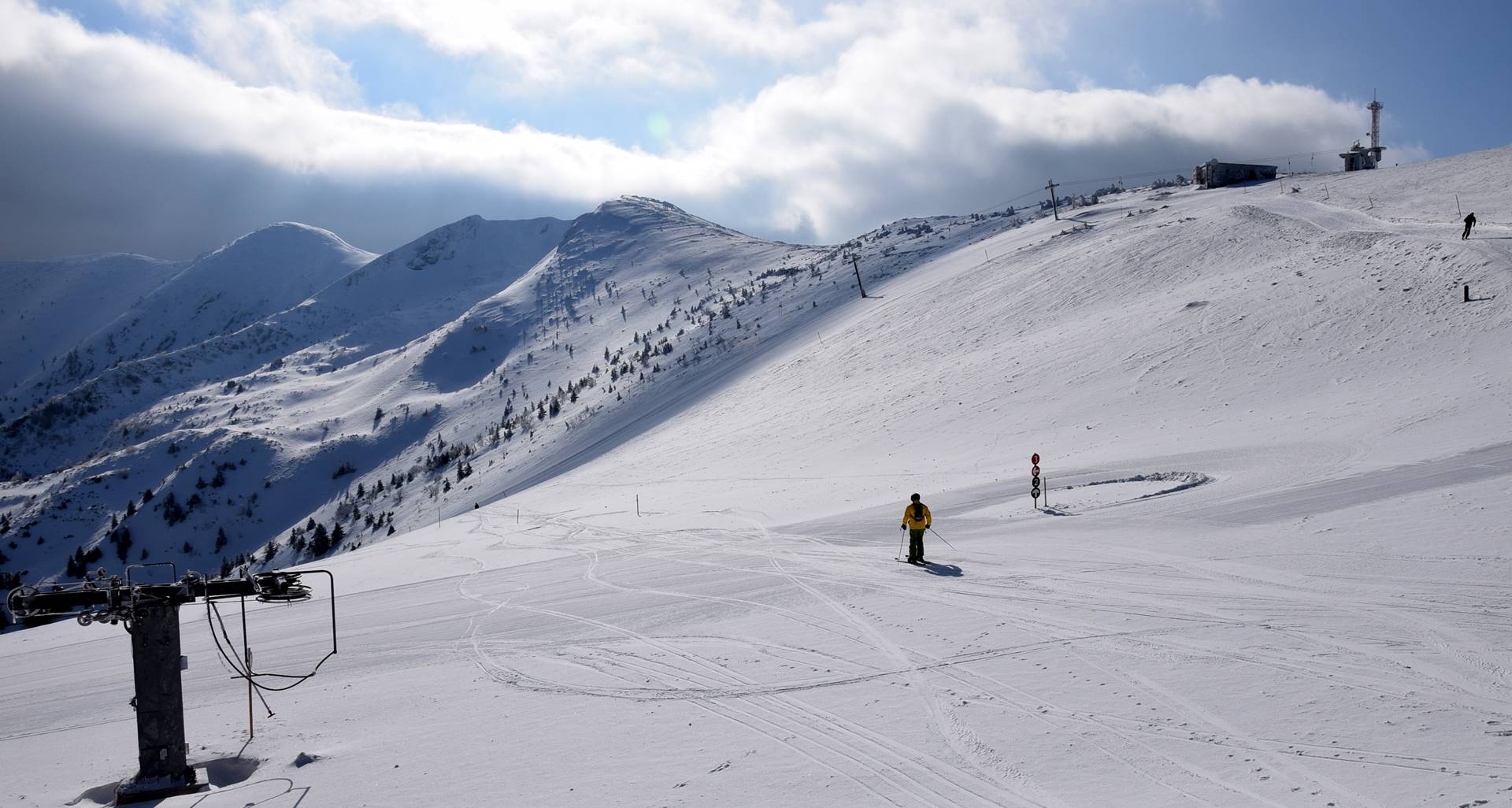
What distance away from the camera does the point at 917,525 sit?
57.1 feet

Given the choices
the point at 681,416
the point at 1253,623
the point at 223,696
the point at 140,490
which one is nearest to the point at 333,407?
the point at 140,490

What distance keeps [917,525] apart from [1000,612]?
4219 mm

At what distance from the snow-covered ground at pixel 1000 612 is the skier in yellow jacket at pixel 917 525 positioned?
24.1 inches

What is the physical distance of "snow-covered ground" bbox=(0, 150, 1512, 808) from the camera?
8391mm

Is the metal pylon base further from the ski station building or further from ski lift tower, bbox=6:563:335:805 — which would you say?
the ski station building

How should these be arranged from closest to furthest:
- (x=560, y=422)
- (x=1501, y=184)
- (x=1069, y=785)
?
(x=1069, y=785) < (x=1501, y=184) < (x=560, y=422)

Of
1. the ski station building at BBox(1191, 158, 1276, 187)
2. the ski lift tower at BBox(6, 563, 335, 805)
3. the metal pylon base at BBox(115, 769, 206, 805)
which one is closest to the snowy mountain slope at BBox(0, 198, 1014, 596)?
the ski station building at BBox(1191, 158, 1276, 187)

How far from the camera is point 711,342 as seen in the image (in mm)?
80375

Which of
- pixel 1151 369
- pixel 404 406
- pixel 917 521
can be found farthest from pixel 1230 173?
pixel 404 406

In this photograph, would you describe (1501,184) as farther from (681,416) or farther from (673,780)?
(673,780)

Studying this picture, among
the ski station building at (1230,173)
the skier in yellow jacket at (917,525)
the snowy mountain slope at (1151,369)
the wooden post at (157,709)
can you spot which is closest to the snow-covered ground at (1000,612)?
the snowy mountain slope at (1151,369)

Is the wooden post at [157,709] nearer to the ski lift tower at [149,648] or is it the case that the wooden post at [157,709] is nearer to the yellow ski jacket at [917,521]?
the ski lift tower at [149,648]

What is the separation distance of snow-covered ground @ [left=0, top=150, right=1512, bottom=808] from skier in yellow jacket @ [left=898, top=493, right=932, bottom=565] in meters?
0.61

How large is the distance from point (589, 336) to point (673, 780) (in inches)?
4929
